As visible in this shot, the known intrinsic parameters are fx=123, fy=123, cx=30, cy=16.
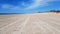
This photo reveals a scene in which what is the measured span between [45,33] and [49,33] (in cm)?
23

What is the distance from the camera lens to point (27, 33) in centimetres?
727

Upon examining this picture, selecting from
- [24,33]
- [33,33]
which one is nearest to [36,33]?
[33,33]

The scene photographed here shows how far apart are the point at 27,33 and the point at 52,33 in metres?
1.46

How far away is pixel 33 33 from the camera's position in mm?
7258

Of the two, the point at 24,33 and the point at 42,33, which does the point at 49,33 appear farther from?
the point at 24,33

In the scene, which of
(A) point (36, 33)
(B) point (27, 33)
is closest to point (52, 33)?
(A) point (36, 33)

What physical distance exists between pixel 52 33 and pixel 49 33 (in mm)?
173

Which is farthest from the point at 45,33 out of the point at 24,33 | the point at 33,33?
the point at 24,33

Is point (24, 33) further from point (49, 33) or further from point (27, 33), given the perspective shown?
point (49, 33)

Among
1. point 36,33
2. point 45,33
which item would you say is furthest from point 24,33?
point 45,33

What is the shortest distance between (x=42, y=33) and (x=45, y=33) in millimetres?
174

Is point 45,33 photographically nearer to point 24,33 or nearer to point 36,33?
point 36,33

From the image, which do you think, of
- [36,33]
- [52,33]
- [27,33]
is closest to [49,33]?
[52,33]

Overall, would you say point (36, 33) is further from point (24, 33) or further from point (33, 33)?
point (24, 33)
